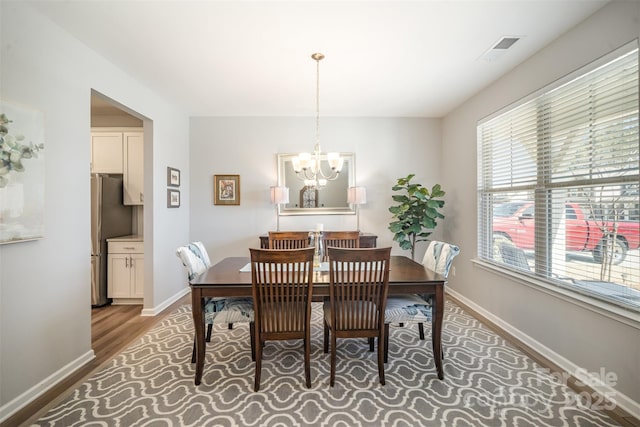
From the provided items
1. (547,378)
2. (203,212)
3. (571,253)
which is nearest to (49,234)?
(203,212)

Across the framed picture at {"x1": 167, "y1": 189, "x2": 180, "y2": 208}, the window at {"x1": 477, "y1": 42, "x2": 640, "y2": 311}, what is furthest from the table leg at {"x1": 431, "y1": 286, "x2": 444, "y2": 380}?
the framed picture at {"x1": 167, "y1": 189, "x2": 180, "y2": 208}

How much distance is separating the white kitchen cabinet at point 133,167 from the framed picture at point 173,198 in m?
0.44

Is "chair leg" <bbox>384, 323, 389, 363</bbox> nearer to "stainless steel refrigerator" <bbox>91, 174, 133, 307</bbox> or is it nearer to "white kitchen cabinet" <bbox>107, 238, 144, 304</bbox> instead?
"white kitchen cabinet" <bbox>107, 238, 144, 304</bbox>

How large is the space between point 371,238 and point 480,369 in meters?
2.06

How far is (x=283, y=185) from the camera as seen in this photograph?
4.33 m

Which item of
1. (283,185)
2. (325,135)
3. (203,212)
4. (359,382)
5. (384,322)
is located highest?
(325,135)

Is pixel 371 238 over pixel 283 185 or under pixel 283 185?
under

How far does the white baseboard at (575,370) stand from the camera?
1737mm

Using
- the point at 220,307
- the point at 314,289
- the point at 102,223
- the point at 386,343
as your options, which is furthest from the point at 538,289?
the point at 102,223

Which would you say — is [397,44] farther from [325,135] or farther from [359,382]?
[359,382]

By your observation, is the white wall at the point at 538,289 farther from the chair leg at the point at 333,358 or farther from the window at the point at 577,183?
the chair leg at the point at 333,358

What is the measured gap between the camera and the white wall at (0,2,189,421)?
1724mm

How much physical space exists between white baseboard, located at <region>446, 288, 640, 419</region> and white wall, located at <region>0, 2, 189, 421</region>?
12.3 feet

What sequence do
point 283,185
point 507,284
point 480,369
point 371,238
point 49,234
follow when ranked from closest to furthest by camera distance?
point 49,234 < point 480,369 < point 507,284 < point 371,238 < point 283,185
